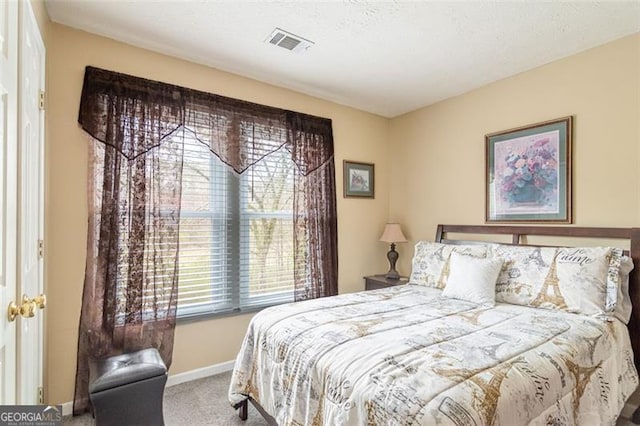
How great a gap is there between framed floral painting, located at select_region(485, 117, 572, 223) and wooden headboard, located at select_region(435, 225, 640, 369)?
0.28ft

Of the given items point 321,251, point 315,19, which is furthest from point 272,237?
point 315,19

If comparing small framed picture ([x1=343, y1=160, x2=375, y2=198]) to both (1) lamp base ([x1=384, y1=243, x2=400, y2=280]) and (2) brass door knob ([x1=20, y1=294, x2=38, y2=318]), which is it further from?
(2) brass door knob ([x1=20, y1=294, x2=38, y2=318])

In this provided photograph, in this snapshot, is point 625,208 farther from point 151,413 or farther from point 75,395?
point 75,395

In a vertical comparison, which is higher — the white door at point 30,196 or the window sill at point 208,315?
the white door at point 30,196

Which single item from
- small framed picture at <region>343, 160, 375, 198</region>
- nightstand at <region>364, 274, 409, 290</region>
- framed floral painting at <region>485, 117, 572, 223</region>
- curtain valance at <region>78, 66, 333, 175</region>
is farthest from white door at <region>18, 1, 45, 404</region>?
framed floral painting at <region>485, 117, 572, 223</region>

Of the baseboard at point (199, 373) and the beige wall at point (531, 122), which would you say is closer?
the beige wall at point (531, 122)

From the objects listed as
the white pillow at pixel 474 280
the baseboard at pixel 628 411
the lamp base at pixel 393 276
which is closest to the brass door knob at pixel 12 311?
the white pillow at pixel 474 280

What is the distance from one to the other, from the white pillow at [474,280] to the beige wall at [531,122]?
762 millimetres

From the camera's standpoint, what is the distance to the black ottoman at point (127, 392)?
1.74 meters

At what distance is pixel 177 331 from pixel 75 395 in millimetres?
703

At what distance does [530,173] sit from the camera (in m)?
2.75

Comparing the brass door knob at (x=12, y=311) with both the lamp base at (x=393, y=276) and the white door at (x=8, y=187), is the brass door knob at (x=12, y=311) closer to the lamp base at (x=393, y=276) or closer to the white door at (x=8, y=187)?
the white door at (x=8, y=187)

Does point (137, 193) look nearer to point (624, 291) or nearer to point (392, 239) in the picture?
point (392, 239)

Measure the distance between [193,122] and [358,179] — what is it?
1.89 m
